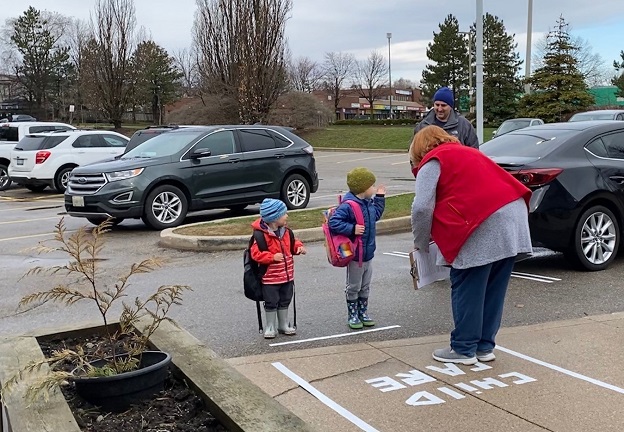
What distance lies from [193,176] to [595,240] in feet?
22.1

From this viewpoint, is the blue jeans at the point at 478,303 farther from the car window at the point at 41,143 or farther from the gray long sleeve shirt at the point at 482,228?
the car window at the point at 41,143

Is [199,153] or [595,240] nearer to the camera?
[595,240]

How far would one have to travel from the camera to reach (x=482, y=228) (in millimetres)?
4457

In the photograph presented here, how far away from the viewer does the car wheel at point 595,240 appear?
7391 millimetres


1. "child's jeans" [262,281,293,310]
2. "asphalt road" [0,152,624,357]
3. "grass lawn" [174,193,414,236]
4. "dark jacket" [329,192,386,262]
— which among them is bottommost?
"asphalt road" [0,152,624,357]

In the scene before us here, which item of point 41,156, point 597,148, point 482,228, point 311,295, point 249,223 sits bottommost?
point 311,295

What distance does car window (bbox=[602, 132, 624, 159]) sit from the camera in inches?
307

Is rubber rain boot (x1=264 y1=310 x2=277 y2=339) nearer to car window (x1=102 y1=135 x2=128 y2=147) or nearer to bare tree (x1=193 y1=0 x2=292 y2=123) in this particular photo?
car window (x1=102 y1=135 x2=128 y2=147)

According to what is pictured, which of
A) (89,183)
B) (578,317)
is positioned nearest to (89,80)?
(89,183)

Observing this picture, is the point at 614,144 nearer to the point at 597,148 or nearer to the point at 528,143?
the point at 597,148

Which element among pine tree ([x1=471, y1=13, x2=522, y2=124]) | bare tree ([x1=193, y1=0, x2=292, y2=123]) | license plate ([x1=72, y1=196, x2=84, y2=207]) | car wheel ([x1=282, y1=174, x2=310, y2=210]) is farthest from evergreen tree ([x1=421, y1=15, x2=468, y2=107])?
license plate ([x1=72, y1=196, x2=84, y2=207])

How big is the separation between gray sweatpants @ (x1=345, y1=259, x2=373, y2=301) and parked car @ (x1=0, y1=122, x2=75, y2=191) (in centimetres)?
1716

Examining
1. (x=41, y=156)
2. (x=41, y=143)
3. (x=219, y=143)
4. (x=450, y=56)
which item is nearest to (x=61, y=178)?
(x=41, y=156)

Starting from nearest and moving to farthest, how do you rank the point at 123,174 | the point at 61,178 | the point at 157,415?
1. the point at 157,415
2. the point at 123,174
3. the point at 61,178
